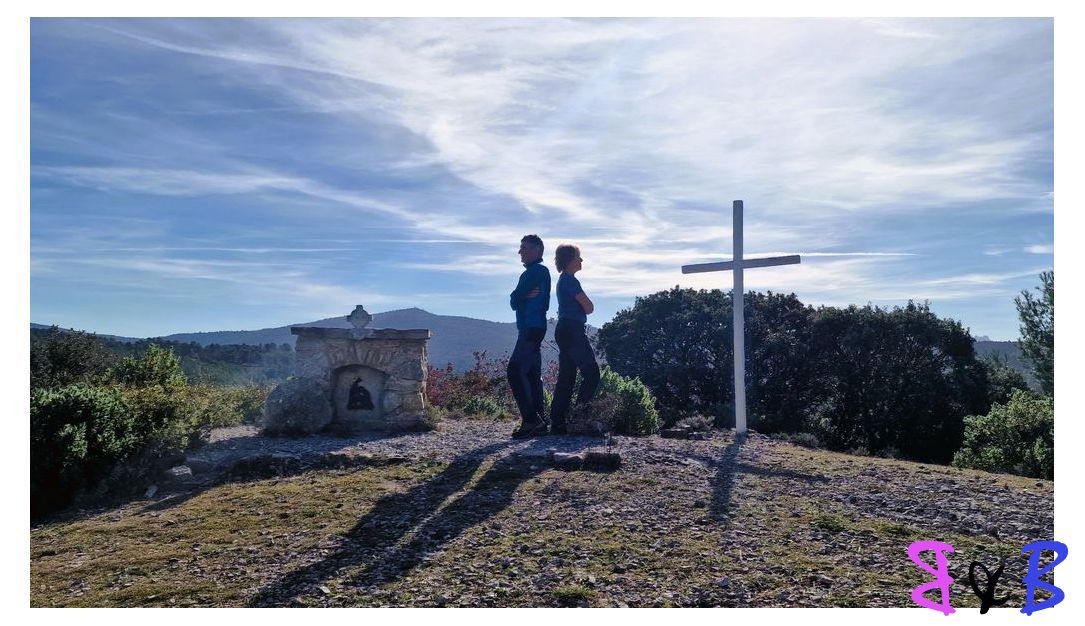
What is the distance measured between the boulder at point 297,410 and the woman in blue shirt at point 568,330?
3384mm

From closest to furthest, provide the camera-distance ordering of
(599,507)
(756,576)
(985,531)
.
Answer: (756,576)
(985,531)
(599,507)

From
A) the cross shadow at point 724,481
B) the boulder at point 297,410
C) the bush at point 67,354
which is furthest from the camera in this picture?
the bush at point 67,354

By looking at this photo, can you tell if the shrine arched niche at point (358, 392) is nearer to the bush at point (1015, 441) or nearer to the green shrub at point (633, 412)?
the green shrub at point (633, 412)

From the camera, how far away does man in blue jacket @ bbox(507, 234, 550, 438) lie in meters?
9.55

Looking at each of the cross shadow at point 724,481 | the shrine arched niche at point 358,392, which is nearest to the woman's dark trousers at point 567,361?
the cross shadow at point 724,481

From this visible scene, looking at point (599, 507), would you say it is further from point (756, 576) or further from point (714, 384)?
point (714, 384)

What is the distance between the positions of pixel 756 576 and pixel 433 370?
40.1ft

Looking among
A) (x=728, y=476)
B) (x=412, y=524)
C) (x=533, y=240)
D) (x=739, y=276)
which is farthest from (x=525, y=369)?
(x=412, y=524)

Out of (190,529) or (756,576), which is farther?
(190,529)

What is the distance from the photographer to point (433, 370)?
640 inches

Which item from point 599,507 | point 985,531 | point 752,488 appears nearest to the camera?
point 985,531

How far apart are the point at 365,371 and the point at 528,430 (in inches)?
111

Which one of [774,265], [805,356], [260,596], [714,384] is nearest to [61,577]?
[260,596]

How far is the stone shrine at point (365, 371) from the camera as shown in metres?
10.5
